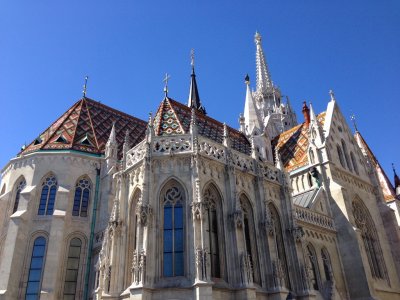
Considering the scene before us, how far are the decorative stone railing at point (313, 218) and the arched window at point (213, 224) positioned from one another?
7.03m

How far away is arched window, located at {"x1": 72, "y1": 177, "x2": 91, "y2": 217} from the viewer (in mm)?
20016

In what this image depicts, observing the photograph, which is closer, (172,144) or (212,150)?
(172,144)

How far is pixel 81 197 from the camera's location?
2042 cm

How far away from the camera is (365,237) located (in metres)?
23.7

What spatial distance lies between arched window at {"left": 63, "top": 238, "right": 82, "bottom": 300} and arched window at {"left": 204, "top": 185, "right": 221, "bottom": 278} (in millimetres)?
8281

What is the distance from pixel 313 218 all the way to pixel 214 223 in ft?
29.1

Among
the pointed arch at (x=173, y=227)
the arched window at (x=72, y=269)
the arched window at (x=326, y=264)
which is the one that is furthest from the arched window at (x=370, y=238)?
the arched window at (x=72, y=269)

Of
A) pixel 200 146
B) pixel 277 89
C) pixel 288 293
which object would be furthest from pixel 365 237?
pixel 277 89

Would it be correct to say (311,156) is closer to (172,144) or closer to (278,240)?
(278,240)

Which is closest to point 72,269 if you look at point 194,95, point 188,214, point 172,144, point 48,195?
point 48,195

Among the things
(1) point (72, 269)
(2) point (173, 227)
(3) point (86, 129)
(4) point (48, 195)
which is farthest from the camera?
(3) point (86, 129)

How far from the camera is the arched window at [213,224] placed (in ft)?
43.9

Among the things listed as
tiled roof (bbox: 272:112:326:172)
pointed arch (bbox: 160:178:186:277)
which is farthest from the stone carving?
tiled roof (bbox: 272:112:326:172)

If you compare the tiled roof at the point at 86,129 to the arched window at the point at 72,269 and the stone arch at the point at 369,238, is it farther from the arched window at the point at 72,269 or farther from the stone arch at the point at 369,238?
the stone arch at the point at 369,238
